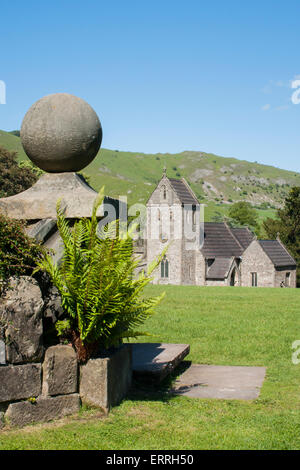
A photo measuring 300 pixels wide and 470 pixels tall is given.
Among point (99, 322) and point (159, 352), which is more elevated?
point (99, 322)

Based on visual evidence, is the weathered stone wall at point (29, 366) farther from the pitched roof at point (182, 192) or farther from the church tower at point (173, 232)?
the pitched roof at point (182, 192)

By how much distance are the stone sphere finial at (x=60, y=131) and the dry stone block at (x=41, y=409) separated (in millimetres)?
3252

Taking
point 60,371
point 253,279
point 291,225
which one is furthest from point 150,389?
point 291,225

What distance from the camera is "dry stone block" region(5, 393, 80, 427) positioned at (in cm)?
568

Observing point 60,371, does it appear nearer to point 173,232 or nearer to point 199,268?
point 199,268

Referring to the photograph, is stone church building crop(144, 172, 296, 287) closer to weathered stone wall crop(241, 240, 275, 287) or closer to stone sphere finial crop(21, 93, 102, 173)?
weathered stone wall crop(241, 240, 275, 287)

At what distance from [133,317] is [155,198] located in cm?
5441

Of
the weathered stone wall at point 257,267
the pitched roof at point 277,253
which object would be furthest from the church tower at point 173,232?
the pitched roof at point 277,253

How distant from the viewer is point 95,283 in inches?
238

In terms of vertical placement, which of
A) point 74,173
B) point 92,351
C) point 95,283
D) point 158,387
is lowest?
point 158,387

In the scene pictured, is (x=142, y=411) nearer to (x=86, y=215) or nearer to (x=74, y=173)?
(x=86, y=215)

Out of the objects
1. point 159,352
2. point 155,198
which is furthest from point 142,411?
point 155,198

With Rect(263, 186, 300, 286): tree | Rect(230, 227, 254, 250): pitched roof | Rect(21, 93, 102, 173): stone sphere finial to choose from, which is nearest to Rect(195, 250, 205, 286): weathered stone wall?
Rect(230, 227, 254, 250): pitched roof

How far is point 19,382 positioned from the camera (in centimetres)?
574
